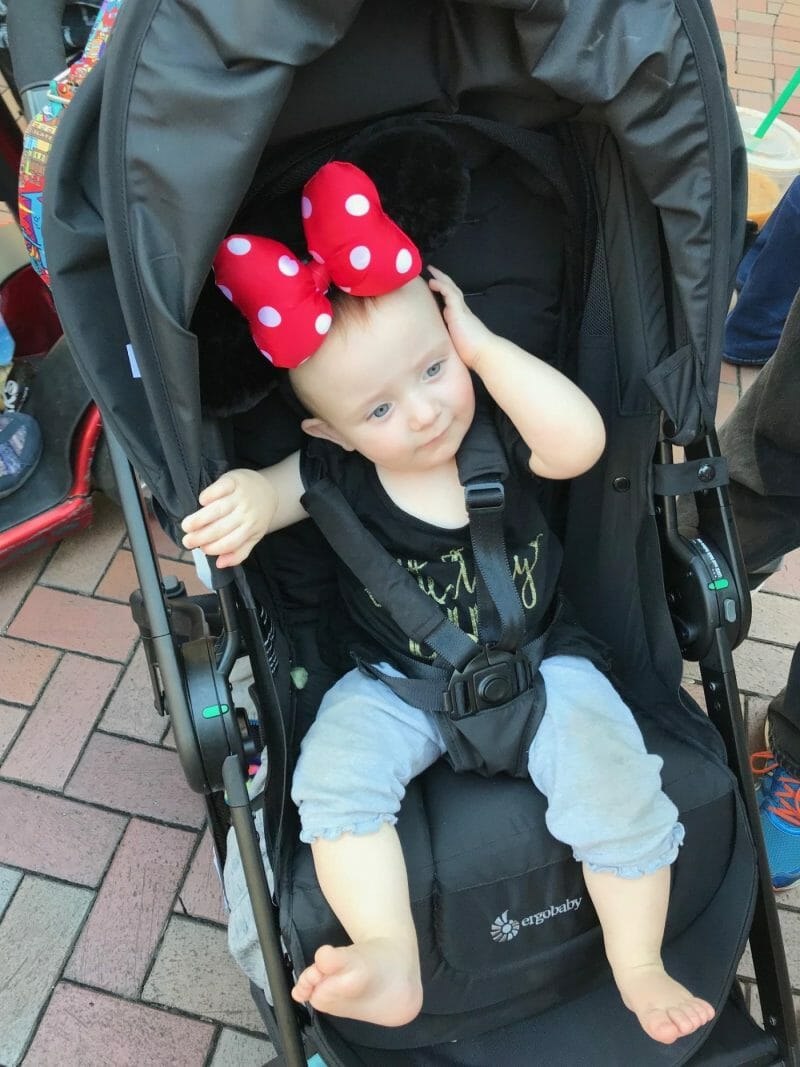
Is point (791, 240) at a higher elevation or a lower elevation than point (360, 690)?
lower

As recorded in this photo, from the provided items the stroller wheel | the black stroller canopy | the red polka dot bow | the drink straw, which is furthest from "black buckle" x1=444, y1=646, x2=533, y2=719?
the drink straw

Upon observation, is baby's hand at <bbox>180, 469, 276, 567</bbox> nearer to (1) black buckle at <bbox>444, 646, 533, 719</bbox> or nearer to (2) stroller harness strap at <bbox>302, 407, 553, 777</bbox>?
(2) stroller harness strap at <bbox>302, 407, 553, 777</bbox>

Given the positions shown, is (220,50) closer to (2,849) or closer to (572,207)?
(572,207)

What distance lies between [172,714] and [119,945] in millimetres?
869

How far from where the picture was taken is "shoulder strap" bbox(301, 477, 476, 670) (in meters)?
1.35

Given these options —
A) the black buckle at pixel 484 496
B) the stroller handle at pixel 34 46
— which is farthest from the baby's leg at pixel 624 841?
the stroller handle at pixel 34 46

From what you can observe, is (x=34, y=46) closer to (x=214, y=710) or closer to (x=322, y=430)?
(x=322, y=430)

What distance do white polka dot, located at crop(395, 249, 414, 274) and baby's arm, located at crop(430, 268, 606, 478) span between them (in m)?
0.14

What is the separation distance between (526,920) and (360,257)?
97cm

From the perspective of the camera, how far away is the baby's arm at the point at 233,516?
1132 mm

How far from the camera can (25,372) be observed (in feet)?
7.80

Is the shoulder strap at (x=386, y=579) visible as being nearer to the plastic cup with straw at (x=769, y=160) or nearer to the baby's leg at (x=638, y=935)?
the baby's leg at (x=638, y=935)

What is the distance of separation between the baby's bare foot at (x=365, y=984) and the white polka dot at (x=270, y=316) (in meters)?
0.80

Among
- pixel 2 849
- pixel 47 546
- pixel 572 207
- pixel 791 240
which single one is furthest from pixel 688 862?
pixel 791 240
